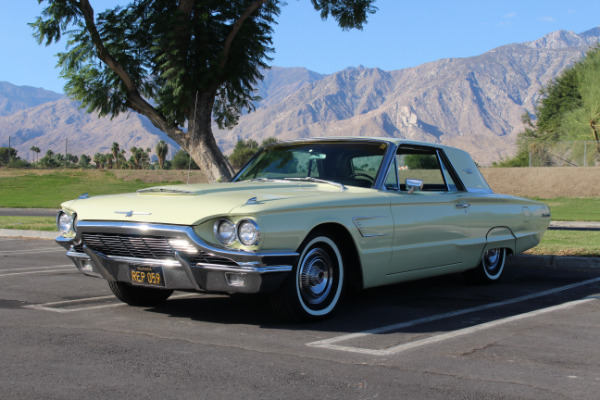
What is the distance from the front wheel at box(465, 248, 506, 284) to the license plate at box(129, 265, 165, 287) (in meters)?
3.89

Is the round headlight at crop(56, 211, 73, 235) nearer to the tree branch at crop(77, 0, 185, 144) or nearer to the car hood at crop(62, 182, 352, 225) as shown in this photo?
the car hood at crop(62, 182, 352, 225)

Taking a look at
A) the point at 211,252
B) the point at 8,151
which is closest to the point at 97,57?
the point at 211,252

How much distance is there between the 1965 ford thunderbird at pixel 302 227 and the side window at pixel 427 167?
0.02m

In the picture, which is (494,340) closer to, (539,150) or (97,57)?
(97,57)

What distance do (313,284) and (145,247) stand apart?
137 centimetres

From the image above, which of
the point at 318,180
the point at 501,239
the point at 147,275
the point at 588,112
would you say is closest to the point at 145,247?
the point at 147,275

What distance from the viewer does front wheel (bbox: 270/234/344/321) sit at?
529cm

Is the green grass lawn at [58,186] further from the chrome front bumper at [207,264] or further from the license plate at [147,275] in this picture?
the chrome front bumper at [207,264]

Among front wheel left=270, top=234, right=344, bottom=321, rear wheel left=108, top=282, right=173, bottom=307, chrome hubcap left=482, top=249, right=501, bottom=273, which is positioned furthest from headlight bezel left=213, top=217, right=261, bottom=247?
chrome hubcap left=482, top=249, right=501, bottom=273

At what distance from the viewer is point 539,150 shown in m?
40.8

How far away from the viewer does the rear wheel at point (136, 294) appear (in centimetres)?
627

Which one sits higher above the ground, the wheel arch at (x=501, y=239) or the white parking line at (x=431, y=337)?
the wheel arch at (x=501, y=239)

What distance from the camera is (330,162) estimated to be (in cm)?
671

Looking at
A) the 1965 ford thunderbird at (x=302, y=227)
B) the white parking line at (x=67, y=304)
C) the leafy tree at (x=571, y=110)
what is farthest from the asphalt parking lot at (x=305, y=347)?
the leafy tree at (x=571, y=110)
